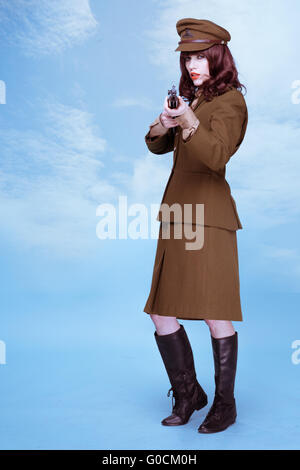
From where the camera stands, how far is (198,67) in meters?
2.72

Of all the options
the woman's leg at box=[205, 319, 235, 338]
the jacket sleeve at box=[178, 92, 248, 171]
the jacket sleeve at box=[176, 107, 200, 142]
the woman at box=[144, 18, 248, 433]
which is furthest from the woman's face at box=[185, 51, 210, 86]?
the woman's leg at box=[205, 319, 235, 338]

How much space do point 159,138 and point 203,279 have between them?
25.0 inches

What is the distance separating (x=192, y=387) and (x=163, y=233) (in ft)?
2.20

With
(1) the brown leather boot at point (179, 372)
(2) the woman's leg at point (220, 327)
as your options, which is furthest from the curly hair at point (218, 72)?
(1) the brown leather boot at point (179, 372)

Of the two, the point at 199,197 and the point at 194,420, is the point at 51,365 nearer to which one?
the point at 194,420

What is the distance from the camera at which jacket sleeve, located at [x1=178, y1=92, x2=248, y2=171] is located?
94.4 inches

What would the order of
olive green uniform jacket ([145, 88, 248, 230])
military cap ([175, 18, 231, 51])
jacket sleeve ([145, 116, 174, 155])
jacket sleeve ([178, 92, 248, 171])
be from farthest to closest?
jacket sleeve ([145, 116, 174, 155]), military cap ([175, 18, 231, 51]), olive green uniform jacket ([145, 88, 248, 230]), jacket sleeve ([178, 92, 248, 171])

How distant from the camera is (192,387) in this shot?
2.89 meters

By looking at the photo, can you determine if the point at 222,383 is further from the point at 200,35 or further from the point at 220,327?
the point at 200,35

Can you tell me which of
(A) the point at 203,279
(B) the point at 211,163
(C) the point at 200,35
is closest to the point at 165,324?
(A) the point at 203,279

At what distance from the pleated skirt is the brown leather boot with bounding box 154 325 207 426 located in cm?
16

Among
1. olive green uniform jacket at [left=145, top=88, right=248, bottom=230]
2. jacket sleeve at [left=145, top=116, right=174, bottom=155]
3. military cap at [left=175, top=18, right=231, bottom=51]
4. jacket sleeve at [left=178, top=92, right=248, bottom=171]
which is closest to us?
jacket sleeve at [left=178, top=92, right=248, bottom=171]

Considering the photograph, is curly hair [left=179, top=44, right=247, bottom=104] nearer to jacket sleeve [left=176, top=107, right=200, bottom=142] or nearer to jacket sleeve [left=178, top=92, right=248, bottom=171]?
jacket sleeve [left=178, top=92, right=248, bottom=171]
